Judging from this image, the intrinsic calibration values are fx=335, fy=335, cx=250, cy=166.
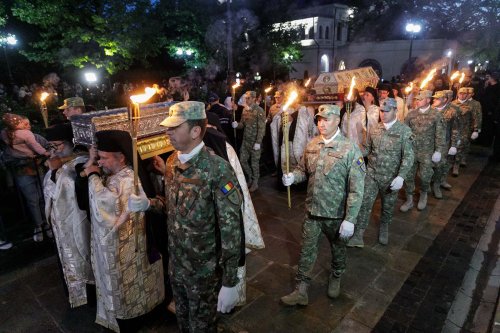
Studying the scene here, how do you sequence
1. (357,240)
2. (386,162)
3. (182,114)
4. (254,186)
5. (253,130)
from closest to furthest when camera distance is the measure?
(182,114), (386,162), (357,240), (253,130), (254,186)

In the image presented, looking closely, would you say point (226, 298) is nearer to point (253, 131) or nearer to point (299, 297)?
point (299, 297)

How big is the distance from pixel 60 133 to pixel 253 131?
4.87 m

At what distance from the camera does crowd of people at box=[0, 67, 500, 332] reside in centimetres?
276

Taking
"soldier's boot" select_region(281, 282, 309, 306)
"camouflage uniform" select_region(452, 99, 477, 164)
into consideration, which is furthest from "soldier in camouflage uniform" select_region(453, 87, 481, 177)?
"soldier's boot" select_region(281, 282, 309, 306)

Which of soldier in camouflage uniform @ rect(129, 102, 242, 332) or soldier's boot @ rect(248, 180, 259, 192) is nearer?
soldier in camouflage uniform @ rect(129, 102, 242, 332)

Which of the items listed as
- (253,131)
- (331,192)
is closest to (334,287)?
(331,192)

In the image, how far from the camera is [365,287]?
4.56m

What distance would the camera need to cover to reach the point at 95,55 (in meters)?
15.7

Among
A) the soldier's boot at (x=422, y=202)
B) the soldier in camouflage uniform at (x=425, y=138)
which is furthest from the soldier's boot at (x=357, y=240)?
the soldier's boot at (x=422, y=202)

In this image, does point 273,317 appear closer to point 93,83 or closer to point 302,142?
point 302,142

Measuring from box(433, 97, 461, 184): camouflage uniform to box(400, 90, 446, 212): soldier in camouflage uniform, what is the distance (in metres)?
0.58

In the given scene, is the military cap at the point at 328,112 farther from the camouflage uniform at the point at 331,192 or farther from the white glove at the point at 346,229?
the white glove at the point at 346,229

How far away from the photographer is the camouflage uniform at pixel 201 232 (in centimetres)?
272

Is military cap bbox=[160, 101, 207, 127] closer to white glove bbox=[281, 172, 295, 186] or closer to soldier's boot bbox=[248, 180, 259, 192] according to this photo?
white glove bbox=[281, 172, 295, 186]
